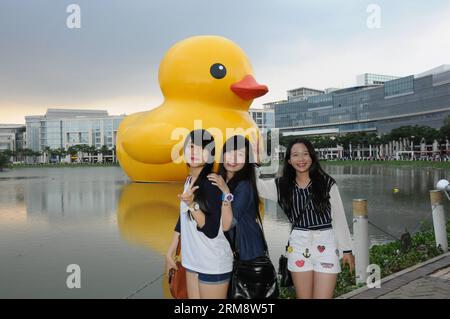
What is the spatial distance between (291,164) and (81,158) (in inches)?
3404

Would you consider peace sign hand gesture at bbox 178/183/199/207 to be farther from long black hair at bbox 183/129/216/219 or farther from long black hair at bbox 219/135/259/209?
long black hair at bbox 219/135/259/209

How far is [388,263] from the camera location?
466 centimetres

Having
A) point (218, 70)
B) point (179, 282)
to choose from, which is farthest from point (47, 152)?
point (179, 282)

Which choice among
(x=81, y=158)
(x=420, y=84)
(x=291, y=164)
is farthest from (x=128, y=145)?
(x=81, y=158)

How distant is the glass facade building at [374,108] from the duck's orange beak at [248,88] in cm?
5555

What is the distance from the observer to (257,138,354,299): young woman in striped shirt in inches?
109

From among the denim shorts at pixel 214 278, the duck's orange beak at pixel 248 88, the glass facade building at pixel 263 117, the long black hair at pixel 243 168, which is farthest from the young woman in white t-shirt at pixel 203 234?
the glass facade building at pixel 263 117

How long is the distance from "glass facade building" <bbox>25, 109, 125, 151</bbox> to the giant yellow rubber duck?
79216 mm

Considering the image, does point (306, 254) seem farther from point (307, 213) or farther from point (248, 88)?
point (248, 88)

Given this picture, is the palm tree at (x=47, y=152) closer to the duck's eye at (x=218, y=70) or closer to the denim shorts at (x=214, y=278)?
the duck's eye at (x=218, y=70)

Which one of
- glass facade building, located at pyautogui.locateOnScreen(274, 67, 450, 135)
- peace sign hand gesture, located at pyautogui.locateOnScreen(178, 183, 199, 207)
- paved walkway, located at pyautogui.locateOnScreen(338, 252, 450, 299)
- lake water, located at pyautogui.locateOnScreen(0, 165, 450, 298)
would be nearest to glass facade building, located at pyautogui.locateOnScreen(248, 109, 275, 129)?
glass facade building, located at pyautogui.locateOnScreen(274, 67, 450, 135)

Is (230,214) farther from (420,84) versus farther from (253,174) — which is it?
(420,84)

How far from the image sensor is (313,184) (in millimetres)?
2887

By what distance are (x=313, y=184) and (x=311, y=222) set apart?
10.2 inches
